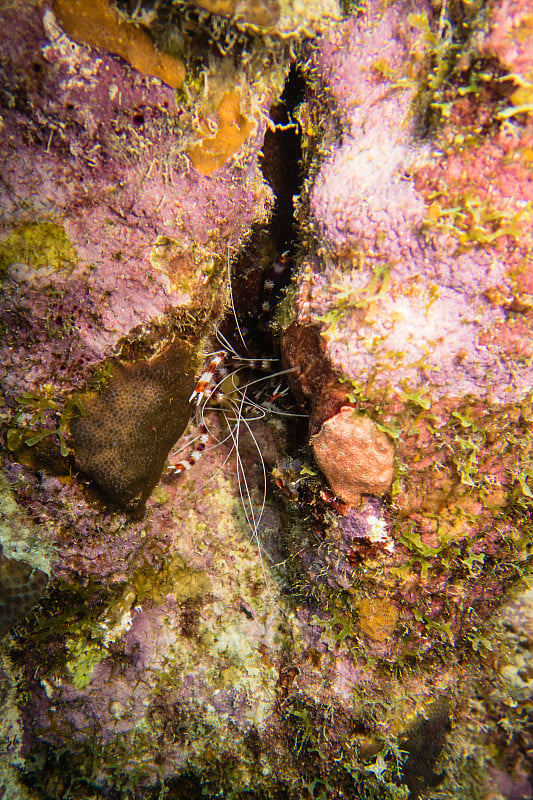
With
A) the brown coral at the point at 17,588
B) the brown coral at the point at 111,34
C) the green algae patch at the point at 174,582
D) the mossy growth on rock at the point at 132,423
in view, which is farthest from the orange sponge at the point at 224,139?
the green algae patch at the point at 174,582

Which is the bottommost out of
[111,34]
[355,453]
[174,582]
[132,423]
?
[174,582]

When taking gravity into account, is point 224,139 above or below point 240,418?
above

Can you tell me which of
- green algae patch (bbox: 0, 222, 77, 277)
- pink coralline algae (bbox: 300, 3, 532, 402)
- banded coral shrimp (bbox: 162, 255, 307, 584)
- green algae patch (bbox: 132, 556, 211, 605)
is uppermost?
pink coralline algae (bbox: 300, 3, 532, 402)

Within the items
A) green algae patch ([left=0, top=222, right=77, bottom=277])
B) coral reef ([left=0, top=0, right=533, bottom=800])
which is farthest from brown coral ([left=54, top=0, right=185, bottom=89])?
green algae patch ([left=0, top=222, right=77, bottom=277])

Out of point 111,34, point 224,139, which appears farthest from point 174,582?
point 111,34

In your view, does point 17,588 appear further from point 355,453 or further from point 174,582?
point 355,453

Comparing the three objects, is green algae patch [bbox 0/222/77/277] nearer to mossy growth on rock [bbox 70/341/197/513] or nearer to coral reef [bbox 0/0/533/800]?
coral reef [bbox 0/0/533/800]
